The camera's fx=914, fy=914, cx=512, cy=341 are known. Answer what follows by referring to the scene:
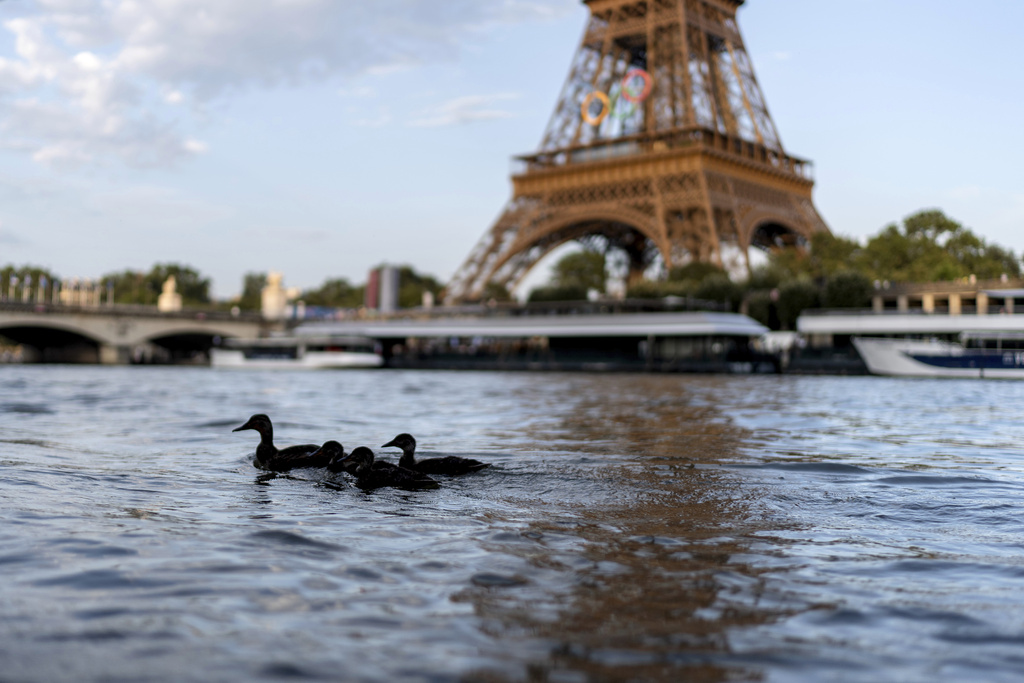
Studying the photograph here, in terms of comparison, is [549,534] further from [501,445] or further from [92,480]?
[501,445]

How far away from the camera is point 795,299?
58.5 meters

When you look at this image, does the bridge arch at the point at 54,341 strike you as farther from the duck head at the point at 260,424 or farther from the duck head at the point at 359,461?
the duck head at the point at 359,461

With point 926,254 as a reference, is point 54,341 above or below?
below

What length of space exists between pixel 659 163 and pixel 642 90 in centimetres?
666

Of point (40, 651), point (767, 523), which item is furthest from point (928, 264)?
point (40, 651)

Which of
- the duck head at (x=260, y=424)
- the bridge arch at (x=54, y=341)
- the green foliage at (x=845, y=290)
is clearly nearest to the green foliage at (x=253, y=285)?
the bridge arch at (x=54, y=341)

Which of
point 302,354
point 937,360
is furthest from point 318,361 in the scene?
point 937,360

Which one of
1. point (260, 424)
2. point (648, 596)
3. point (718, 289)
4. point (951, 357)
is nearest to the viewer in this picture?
point (648, 596)

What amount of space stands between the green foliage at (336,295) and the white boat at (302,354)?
54.6 meters

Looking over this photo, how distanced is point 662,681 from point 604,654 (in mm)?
354

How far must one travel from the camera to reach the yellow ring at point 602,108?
67500mm

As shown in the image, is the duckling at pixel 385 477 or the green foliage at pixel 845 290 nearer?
the duckling at pixel 385 477

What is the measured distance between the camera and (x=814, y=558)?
567cm

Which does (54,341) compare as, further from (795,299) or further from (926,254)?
(926,254)
